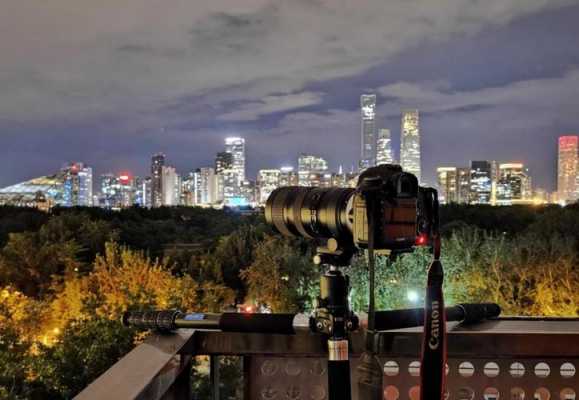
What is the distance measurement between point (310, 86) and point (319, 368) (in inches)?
2088

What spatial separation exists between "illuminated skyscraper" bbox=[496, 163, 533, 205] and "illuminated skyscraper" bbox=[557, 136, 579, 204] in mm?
1634

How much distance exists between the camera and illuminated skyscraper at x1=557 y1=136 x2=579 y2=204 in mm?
28969

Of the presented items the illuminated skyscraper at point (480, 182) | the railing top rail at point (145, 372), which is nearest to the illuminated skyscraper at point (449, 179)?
the illuminated skyscraper at point (480, 182)

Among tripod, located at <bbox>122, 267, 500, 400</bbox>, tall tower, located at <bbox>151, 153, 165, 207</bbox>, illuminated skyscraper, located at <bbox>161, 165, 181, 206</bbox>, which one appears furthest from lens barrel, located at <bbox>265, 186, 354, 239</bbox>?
illuminated skyscraper, located at <bbox>161, 165, 181, 206</bbox>

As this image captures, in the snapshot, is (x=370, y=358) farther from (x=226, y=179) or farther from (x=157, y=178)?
(x=157, y=178)

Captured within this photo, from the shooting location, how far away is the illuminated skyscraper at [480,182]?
28.8 m

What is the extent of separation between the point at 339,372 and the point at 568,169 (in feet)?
113

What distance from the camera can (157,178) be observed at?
49062mm

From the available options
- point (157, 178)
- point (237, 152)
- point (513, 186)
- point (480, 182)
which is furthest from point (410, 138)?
point (157, 178)

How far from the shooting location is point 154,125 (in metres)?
61.0

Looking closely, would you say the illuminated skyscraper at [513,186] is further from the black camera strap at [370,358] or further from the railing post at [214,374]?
the black camera strap at [370,358]

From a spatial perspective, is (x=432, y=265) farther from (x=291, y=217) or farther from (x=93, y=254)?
(x=93, y=254)

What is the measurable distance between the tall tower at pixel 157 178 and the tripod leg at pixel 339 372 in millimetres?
43156

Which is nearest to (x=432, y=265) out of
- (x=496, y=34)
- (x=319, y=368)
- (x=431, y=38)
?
(x=319, y=368)
